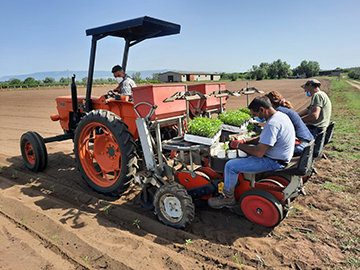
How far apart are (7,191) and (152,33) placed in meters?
4.34

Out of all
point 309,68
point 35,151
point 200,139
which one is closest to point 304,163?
point 200,139

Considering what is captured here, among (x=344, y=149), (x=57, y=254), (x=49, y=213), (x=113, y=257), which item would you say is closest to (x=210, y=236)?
(x=113, y=257)

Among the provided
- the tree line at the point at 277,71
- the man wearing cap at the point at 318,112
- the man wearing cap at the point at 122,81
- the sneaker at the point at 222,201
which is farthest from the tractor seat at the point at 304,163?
the tree line at the point at 277,71

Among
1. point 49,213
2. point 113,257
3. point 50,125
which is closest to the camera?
Answer: point 113,257

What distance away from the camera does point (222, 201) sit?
341 centimetres

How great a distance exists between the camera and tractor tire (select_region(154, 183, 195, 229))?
3.31 m

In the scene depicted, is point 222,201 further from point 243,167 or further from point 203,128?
point 203,128

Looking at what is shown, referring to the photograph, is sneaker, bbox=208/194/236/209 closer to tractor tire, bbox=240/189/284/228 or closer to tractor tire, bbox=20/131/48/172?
tractor tire, bbox=240/189/284/228

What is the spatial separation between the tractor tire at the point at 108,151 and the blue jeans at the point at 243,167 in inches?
61.2

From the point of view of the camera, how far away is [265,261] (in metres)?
2.75

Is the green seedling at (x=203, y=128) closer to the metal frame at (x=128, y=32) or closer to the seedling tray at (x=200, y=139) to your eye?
the seedling tray at (x=200, y=139)

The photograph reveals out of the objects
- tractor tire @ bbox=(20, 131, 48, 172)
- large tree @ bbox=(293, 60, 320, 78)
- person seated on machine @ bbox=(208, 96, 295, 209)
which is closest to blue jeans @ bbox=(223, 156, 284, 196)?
person seated on machine @ bbox=(208, 96, 295, 209)

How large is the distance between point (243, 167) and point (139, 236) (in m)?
1.71

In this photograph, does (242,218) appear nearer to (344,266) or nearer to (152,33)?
(344,266)
